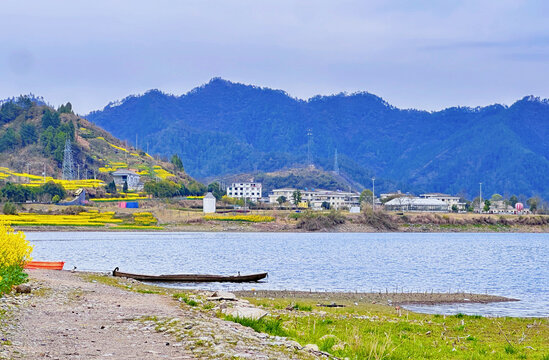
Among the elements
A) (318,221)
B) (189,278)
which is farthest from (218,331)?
(318,221)

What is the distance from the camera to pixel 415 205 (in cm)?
17938

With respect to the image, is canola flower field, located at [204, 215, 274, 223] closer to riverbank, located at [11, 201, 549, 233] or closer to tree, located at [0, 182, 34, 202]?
riverbank, located at [11, 201, 549, 233]

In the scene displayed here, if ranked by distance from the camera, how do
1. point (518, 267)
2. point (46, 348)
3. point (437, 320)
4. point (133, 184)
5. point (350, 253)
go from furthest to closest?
point (133, 184), point (350, 253), point (518, 267), point (437, 320), point (46, 348)

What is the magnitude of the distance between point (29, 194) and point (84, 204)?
393 inches

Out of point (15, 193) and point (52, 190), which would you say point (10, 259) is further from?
point (52, 190)

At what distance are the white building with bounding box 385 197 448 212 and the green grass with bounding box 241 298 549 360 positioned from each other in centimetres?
14846

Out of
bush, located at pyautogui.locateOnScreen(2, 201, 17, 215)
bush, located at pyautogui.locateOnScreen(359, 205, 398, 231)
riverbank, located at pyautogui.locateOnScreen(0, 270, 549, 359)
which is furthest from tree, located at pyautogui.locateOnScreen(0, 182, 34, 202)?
riverbank, located at pyautogui.locateOnScreen(0, 270, 549, 359)

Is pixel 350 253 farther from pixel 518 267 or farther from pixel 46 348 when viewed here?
pixel 46 348

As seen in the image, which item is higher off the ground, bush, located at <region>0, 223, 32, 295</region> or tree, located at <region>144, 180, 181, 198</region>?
tree, located at <region>144, 180, 181, 198</region>

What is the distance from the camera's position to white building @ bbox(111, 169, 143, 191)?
171425 mm

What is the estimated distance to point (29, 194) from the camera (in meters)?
135

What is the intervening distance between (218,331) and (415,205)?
16771 cm

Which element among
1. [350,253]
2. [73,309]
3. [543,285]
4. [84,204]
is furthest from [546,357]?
[84,204]

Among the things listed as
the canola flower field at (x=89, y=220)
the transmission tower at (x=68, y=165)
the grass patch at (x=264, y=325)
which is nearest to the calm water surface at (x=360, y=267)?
the grass patch at (x=264, y=325)
